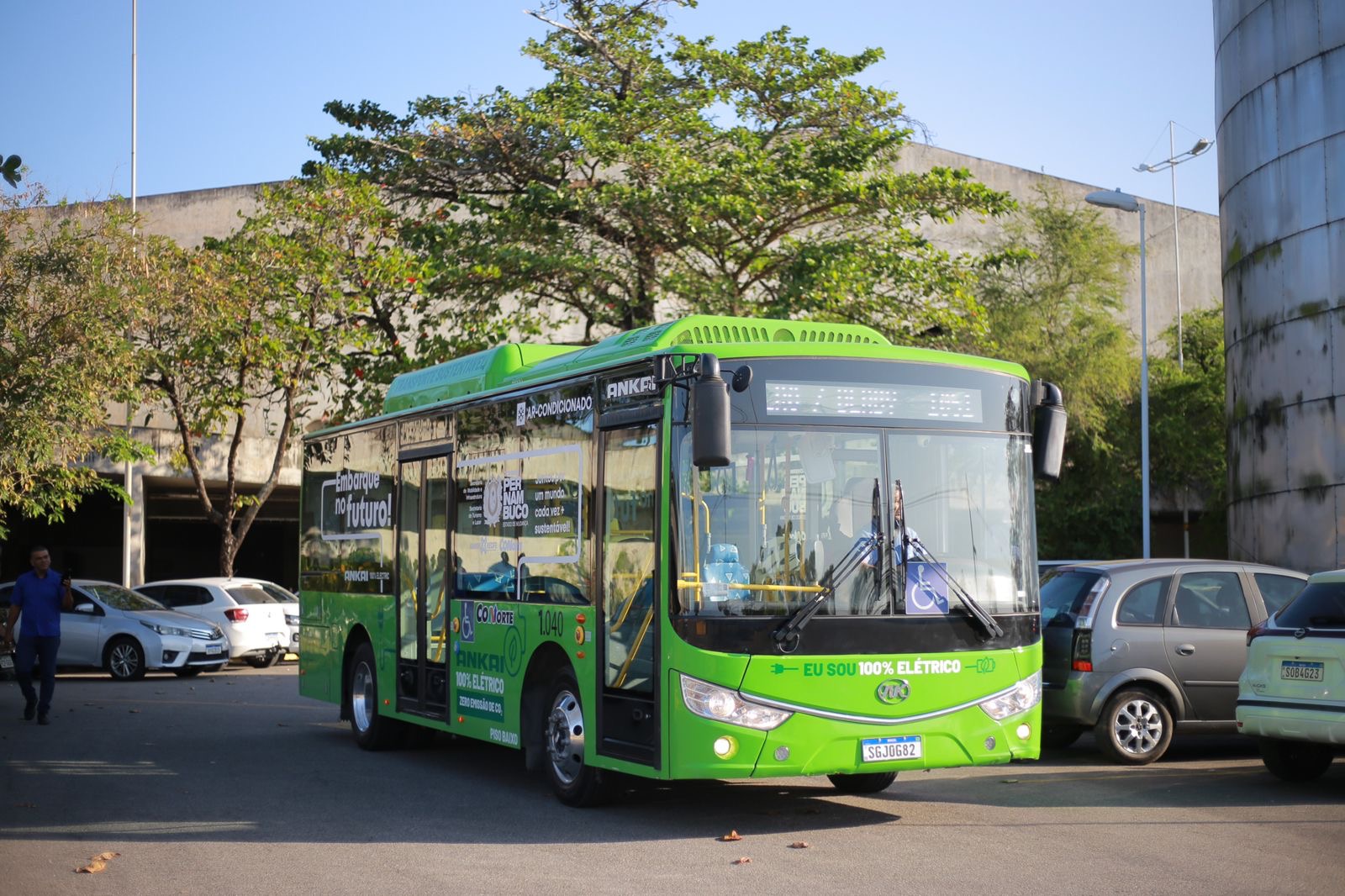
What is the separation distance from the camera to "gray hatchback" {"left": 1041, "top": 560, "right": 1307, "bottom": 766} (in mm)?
12141

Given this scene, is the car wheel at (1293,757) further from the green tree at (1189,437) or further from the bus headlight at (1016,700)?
the green tree at (1189,437)

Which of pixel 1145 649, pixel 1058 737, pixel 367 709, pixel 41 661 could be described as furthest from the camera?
pixel 41 661

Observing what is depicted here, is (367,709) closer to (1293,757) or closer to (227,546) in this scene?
(1293,757)

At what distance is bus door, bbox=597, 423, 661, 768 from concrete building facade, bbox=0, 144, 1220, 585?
82.6 feet

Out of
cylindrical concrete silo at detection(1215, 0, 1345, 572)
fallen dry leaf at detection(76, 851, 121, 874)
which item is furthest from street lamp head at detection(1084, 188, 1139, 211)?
fallen dry leaf at detection(76, 851, 121, 874)

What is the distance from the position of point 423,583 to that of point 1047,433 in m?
5.43

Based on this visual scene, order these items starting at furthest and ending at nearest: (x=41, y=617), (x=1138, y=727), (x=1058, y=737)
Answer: (x=41, y=617) → (x=1058, y=737) → (x=1138, y=727)

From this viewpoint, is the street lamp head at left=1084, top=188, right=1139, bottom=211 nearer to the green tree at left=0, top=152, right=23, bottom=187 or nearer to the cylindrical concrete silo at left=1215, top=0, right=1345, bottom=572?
the cylindrical concrete silo at left=1215, top=0, right=1345, bottom=572

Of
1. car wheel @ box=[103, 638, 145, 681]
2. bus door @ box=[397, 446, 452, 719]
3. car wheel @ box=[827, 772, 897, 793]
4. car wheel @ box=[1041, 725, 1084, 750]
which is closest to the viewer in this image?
car wheel @ box=[827, 772, 897, 793]

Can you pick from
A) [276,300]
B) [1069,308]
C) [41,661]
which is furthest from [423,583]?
[1069,308]

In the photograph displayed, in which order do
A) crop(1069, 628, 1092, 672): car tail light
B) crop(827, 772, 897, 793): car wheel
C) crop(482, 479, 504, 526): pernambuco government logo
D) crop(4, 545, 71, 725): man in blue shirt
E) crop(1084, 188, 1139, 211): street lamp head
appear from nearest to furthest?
1. crop(827, 772, 897, 793): car wheel
2. crop(482, 479, 504, 526): pernambuco government logo
3. crop(1069, 628, 1092, 672): car tail light
4. crop(4, 545, 71, 725): man in blue shirt
5. crop(1084, 188, 1139, 211): street lamp head

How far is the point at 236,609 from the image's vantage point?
26.1 meters

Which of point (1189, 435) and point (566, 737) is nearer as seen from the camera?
point (566, 737)

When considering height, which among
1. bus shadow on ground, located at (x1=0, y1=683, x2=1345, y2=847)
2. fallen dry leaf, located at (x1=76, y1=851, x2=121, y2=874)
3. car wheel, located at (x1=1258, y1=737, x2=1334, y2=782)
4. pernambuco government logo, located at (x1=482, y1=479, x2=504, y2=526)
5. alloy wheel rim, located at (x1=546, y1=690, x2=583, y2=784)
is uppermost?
pernambuco government logo, located at (x1=482, y1=479, x2=504, y2=526)
